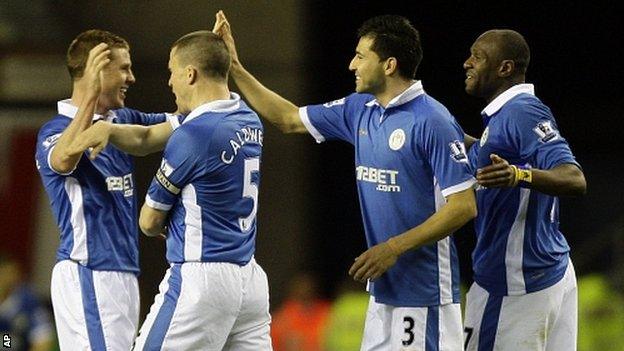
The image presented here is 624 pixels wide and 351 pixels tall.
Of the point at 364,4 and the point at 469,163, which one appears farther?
the point at 364,4

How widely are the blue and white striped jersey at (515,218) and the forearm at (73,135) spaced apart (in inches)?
76.0

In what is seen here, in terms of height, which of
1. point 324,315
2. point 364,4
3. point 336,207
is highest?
point 364,4

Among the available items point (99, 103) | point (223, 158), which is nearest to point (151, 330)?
point (223, 158)

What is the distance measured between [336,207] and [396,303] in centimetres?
779

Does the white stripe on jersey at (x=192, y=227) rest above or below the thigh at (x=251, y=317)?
above

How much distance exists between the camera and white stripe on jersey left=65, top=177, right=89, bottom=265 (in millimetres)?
6926

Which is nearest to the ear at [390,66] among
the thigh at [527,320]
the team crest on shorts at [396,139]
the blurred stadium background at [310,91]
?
the team crest on shorts at [396,139]

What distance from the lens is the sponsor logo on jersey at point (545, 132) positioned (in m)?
6.81

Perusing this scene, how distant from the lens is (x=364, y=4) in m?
14.3

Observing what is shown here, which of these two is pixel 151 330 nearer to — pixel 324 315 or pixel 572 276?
Answer: pixel 572 276

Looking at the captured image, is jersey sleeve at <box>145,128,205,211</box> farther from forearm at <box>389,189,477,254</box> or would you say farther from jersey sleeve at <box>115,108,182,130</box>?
forearm at <box>389,189,477,254</box>

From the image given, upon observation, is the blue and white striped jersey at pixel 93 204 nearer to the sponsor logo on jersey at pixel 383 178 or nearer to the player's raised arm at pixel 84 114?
the player's raised arm at pixel 84 114

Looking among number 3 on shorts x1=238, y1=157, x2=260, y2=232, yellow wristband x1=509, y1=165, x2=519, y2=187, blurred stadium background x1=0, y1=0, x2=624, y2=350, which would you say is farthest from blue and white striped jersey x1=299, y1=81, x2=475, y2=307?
blurred stadium background x1=0, y1=0, x2=624, y2=350

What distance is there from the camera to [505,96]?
7078 mm
